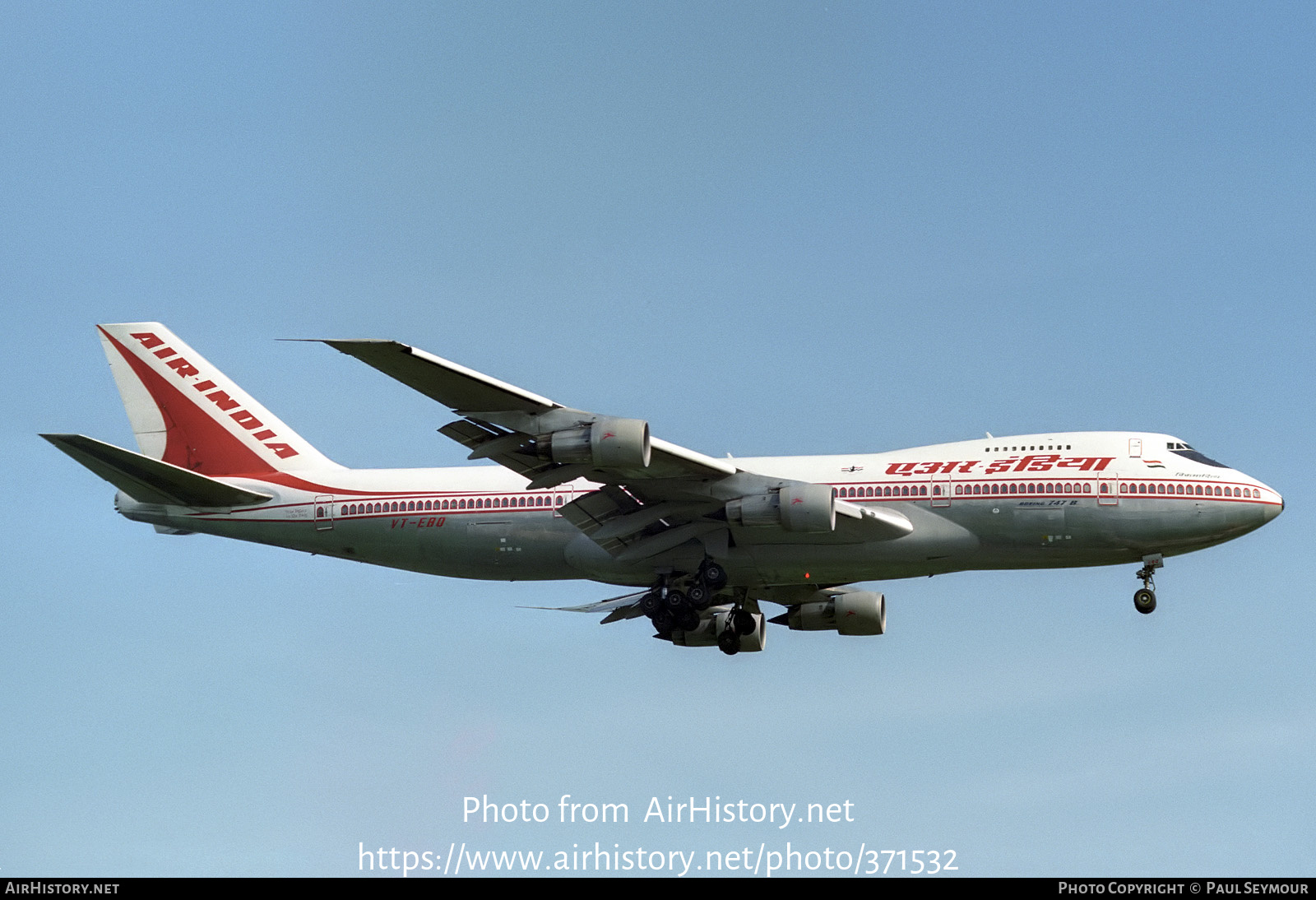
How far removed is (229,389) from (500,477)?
32.5ft

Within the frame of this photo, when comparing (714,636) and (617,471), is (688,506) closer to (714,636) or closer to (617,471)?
(617,471)

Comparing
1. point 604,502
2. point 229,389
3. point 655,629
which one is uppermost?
point 229,389

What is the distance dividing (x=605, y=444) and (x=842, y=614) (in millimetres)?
13586

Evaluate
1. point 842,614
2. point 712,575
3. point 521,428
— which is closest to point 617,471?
point 521,428

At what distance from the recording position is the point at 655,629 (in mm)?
46000

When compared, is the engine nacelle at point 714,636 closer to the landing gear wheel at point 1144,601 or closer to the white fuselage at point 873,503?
the white fuselage at point 873,503

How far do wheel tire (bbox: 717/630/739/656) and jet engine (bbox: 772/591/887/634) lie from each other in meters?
2.34

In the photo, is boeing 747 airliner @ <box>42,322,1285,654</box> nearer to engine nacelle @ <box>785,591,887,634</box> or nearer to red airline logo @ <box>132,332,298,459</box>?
red airline logo @ <box>132,332,298,459</box>

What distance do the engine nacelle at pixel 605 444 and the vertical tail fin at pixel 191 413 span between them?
11.6 m

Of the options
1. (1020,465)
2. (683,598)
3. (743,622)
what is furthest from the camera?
(743,622)

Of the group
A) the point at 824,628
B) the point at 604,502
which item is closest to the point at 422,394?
the point at 604,502

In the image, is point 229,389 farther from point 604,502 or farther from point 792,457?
point 792,457

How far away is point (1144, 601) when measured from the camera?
44875 millimetres
